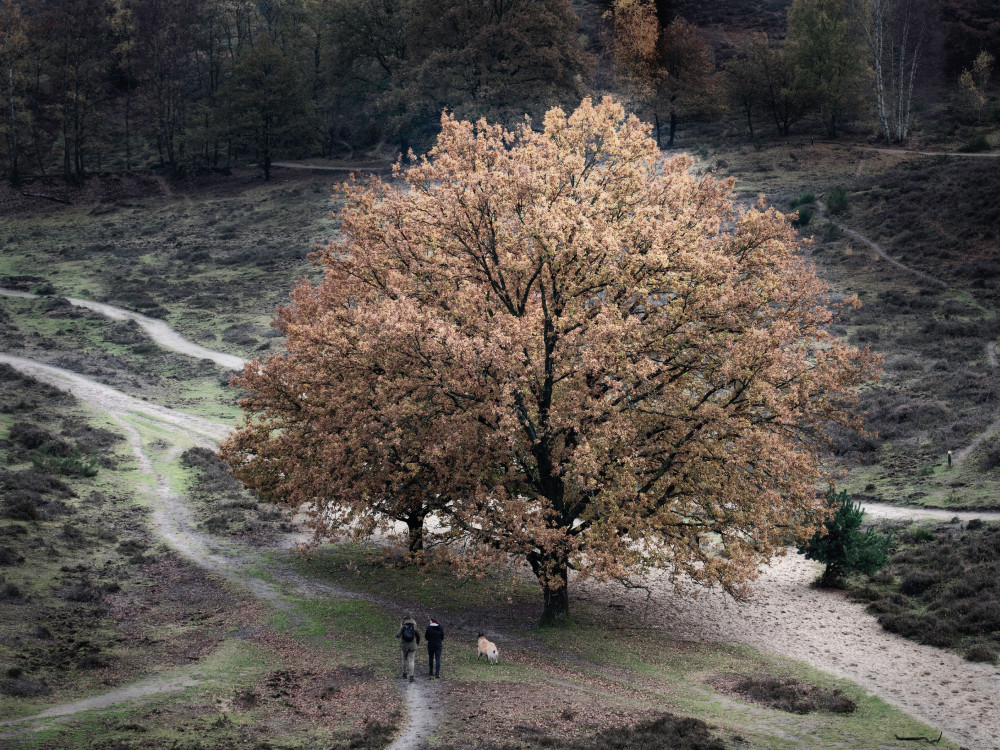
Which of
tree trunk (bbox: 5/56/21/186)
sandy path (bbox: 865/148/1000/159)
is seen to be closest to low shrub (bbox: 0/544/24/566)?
sandy path (bbox: 865/148/1000/159)

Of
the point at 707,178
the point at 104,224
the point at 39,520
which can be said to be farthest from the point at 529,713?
the point at 104,224

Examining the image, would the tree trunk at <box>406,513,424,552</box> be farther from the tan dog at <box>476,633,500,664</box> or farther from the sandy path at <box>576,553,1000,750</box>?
the sandy path at <box>576,553,1000,750</box>

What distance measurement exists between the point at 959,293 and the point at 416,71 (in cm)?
4846

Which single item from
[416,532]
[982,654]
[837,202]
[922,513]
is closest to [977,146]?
[837,202]

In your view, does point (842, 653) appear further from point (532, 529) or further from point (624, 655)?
point (532, 529)

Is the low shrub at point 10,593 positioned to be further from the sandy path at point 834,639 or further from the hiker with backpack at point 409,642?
the sandy path at point 834,639

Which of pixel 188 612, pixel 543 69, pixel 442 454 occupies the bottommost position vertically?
pixel 188 612

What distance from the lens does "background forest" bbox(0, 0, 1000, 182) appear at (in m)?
74.9

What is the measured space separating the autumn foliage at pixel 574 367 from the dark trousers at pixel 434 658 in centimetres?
245

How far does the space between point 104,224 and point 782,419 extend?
8006cm

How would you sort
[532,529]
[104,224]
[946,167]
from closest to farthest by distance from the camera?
[532,529] < [946,167] < [104,224]

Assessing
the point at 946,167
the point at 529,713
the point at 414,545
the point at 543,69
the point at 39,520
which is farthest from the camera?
the point at 543,69

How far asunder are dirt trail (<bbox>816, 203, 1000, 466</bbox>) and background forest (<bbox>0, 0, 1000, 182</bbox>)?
65.6 ft

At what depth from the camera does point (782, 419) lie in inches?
808
